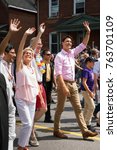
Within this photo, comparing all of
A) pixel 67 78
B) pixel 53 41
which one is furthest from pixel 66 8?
pixel 67 78

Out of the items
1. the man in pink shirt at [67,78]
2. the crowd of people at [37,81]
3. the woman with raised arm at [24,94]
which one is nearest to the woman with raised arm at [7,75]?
the crowd of people at [37,81]

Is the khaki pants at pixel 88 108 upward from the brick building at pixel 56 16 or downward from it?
downward

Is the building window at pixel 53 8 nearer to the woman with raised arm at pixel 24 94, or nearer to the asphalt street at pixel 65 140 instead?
the asphalt street at pixel 65 140

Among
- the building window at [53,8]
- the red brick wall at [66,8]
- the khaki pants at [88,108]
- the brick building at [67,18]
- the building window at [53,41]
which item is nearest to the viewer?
the khaki pants at [88,108]

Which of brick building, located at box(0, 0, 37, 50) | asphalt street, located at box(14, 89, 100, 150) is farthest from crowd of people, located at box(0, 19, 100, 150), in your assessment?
brick building, located at box(0, 0, 37, 50)

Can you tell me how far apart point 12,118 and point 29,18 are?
98.6 feet

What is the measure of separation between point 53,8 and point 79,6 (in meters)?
2.75

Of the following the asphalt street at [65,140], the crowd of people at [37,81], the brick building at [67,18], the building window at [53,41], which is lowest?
the asphalt street at [65,140]

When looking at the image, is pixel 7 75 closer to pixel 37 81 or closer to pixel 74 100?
pixel 37 81

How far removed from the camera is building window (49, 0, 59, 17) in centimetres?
2848

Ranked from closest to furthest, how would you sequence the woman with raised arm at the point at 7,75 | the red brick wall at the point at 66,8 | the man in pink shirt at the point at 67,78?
the woman with raised arm at the point at 7,75 → the man in pink shirt at the point at 67,78 → the red brick wall at the point at 66,8

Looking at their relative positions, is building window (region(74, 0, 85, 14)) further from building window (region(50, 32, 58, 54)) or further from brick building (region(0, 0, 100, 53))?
building window (region(50, 32, 58, 54))

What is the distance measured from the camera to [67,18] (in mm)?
27625

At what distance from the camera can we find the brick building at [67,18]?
82.2 feet
